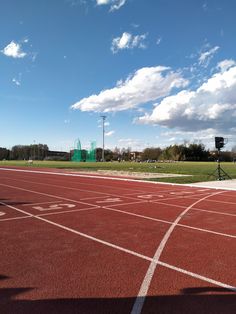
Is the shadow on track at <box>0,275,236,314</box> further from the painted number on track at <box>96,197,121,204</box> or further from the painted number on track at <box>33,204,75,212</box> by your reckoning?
the painted number on track at <box>96,197,121,204</box>

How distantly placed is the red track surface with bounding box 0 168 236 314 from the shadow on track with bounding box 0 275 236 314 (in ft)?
0.04

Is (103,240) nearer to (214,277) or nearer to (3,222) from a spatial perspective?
(214,277)

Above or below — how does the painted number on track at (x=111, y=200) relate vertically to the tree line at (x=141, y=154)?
below

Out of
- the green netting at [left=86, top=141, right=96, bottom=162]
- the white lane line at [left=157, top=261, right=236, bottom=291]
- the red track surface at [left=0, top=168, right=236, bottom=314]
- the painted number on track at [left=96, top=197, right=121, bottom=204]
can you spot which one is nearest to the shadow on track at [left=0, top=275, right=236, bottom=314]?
the red track surface at [left=0, top=168, right=236, bottom=314]

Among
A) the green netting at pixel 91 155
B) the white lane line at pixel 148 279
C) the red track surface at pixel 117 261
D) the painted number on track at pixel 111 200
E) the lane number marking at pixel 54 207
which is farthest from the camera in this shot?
the green netting at pixel 91 155

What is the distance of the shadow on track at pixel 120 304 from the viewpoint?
13.0ft

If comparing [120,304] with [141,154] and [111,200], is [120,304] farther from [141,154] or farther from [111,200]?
[141,154]

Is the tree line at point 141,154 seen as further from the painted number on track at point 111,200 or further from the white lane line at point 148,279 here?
the white lane line at point 148,279

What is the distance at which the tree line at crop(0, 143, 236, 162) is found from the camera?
141625mm

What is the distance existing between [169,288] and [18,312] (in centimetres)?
198

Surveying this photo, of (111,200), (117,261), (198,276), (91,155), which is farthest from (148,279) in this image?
(91,155)

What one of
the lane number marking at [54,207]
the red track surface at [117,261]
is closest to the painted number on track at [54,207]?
the lane number marking at [54,207]

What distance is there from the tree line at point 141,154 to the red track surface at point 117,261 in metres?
106

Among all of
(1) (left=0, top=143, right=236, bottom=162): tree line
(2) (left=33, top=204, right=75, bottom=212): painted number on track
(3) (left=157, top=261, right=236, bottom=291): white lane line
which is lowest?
(3) (left=157, top=261, right=236, bottom=291): white lane line
